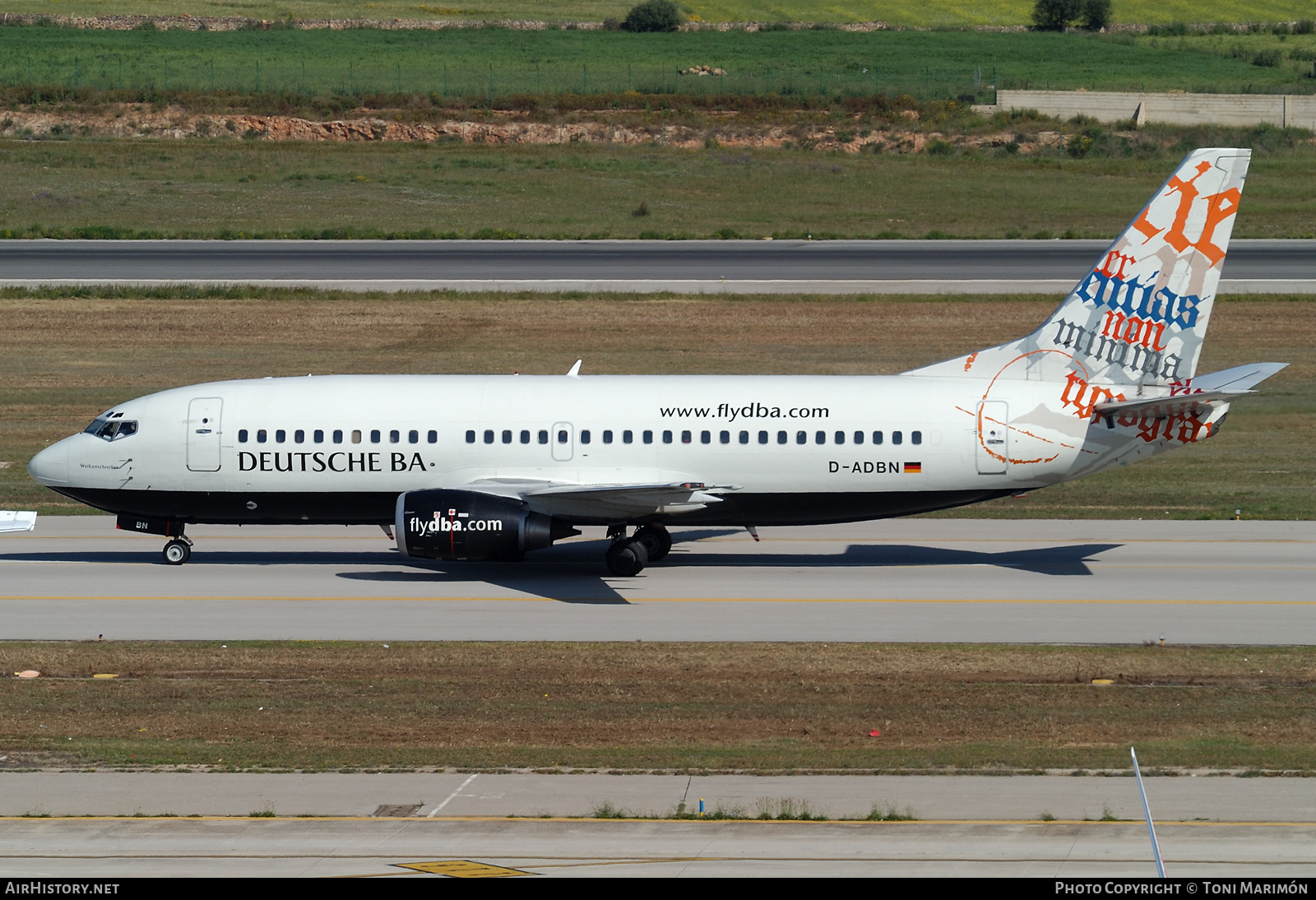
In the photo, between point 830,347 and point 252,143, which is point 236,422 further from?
point 252,143

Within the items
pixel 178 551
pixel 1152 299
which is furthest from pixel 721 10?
pixel 178 551

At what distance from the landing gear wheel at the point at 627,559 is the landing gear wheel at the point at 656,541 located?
955 millimetres

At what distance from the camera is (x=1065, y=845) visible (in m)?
15.1

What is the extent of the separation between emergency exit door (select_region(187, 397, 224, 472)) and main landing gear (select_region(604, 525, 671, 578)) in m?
8.44

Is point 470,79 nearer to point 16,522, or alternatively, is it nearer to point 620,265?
point 620,265

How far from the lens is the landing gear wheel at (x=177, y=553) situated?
1224 inches

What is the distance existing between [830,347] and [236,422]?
93.5 ft

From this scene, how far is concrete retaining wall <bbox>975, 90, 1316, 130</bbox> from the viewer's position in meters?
113

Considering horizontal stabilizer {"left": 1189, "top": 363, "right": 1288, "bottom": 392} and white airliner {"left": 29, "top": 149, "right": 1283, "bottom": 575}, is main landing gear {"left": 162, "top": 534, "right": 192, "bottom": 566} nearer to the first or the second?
white airliner {"left": 29, "top": 149, "right": 1283, "bottom": 575}

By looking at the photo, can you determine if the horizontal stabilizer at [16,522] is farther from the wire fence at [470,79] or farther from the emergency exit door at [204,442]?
the wire fence at [470,79]

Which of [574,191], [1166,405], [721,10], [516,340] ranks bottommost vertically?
[516,340]

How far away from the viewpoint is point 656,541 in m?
31.2

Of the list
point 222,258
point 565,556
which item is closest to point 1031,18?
point 222,258

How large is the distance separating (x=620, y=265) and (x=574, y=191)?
22.3 m
